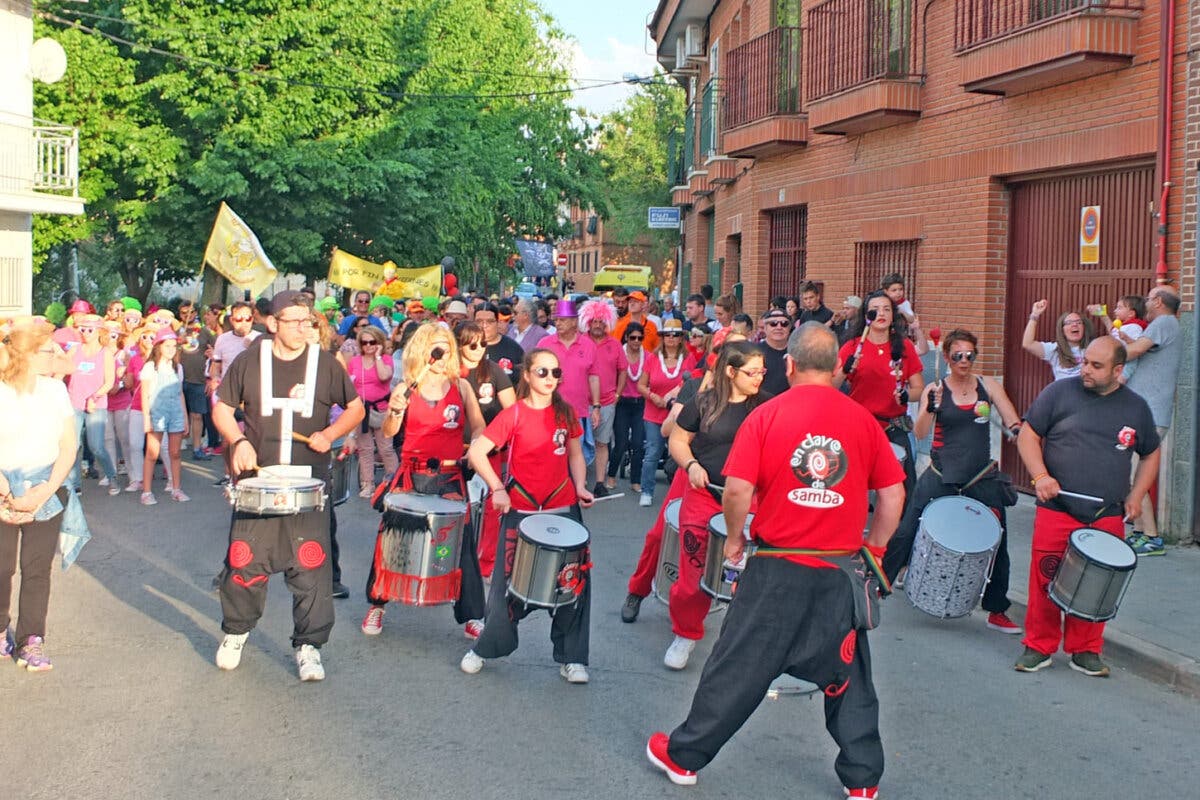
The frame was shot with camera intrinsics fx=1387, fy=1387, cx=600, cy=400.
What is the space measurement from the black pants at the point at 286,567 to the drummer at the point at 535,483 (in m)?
0.79

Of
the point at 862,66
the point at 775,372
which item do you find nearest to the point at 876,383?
the point at 775,372

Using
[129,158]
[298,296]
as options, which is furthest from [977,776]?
[129,158]

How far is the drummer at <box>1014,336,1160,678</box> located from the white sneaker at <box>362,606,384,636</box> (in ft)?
11.3

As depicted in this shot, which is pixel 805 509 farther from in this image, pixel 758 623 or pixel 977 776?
pixel 977 776

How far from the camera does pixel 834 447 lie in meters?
4.96

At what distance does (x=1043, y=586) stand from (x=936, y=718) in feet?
4.13

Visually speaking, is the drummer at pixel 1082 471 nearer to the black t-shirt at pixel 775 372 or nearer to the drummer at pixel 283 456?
the black t-shirt at pixel 775 372

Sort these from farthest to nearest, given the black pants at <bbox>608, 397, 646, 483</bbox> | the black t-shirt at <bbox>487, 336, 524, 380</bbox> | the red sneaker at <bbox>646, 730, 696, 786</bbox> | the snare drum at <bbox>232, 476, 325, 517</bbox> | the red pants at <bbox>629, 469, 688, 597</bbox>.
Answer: the black pants at <bbox>608, 397, 646, 483</bbox> < the black t-shirt at <bbox>487, 336, 524, 380</bbox> < the red pants at <bbox>629, 469, 688, 597</bbox> < the snare drum at <bbox>232, 476, 325, 517</bbox> < the red sneaker at <bbox>646, 730, 696, 786</bbox>


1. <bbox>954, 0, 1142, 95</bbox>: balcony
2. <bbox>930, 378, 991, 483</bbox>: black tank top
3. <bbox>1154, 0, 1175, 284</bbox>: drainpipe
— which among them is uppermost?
<bbox>954, 0, 1142, 95</bbox>: balcony

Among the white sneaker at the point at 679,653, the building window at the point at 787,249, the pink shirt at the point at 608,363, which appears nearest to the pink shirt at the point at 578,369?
the pink shirt at the point at 608,363

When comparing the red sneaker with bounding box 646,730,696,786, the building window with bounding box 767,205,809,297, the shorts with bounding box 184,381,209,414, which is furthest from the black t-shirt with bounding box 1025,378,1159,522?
the building window with bounding box 767,205,809,297

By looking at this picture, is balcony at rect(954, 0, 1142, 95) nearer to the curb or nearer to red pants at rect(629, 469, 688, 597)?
the curb

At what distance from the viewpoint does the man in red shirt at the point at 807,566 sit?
4.97m

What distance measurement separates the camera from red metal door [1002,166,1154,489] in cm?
1169
